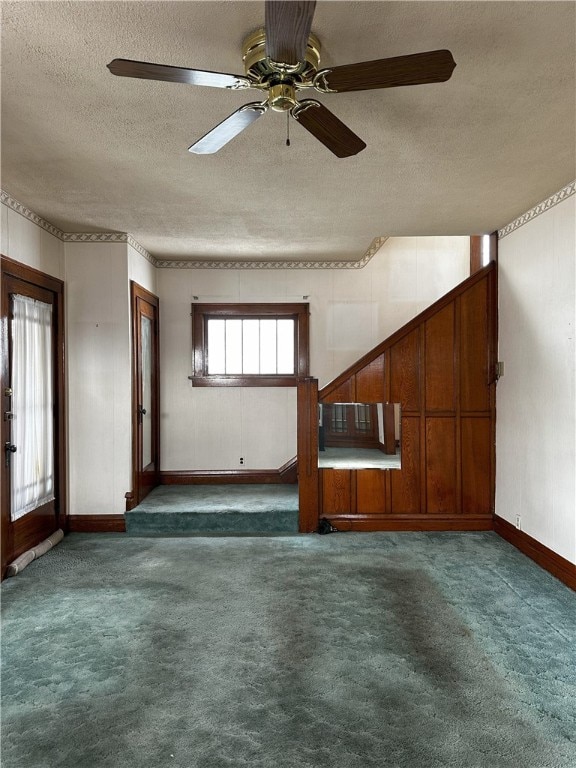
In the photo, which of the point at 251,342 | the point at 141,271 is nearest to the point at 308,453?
the point at 251,342

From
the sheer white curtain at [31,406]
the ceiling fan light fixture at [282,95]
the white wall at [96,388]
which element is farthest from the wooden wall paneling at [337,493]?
the ceiling fan light fixture at [282,95]

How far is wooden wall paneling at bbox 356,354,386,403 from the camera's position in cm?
485

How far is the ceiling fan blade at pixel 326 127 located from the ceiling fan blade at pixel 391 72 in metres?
0.13

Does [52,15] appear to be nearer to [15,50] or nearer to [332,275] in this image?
[15,50]

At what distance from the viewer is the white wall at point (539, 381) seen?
3.62 metres

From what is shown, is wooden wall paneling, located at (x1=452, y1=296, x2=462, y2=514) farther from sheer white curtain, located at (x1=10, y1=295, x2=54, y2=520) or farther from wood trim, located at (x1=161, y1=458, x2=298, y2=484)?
sheer white curtain, located at (x1=10, y1=295, x2=54, y2=520)

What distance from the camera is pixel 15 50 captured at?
2105 mm

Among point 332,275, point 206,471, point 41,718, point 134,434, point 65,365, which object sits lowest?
point 41,718

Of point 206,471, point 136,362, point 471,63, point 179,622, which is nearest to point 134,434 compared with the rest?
point 136,362

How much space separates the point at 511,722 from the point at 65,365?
4.44 m

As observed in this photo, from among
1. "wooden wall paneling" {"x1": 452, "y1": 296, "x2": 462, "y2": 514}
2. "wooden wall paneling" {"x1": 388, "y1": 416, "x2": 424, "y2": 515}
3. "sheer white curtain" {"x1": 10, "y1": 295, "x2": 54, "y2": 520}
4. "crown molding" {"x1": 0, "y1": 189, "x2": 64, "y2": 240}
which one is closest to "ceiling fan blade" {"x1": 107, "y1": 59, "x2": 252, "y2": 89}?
"crown molding" {"x1": 0, "y1": 189, "x2": 64, "y2": 240}

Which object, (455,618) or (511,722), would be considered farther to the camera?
(455,618)

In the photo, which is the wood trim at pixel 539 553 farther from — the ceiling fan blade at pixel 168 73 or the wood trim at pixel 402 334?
the ceiling fan blade at pixel 168 73

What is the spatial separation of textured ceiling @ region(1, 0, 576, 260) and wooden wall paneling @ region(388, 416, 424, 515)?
1.95 metres
